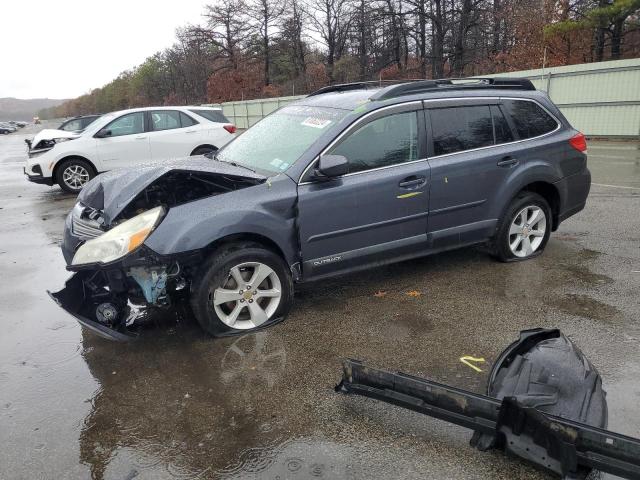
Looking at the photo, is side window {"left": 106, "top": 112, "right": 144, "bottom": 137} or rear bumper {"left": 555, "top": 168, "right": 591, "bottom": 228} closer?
rear bumper {"left": 555, "top": 168, "right": 591, "bottom": 228}

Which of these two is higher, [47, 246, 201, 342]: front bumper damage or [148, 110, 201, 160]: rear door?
[148, 110, 201, 160]: rear door

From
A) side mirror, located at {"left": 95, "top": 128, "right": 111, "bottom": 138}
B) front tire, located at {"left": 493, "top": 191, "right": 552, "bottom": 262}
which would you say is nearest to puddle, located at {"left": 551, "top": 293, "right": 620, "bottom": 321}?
front tire, located at {"left": 493, "top": 191, "right": 552, "bottom": 262}

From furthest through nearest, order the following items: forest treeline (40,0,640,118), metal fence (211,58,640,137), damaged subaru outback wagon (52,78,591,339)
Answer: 1. forest treeline (40,0,640,118)
2. metal fence (211,58,640,137)
3. damaged subaru outback wagon (52,78,591,339)

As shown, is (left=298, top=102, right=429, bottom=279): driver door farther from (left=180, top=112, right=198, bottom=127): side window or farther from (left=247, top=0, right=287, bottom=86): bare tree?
(left=247, top=0, right=287, bottom=86): bare tree

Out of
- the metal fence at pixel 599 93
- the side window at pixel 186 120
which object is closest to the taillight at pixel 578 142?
the side window at pixel 186 120

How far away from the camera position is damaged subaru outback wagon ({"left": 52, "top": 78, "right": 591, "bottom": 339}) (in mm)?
3557

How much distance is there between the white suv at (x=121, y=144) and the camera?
34.2ft

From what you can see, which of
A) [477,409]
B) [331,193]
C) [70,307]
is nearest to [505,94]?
[331,193]

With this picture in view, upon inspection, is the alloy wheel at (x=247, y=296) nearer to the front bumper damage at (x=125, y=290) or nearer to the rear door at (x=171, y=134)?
the front bumper damage at (x=125, y=290)

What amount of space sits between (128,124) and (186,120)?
1204 millimetres

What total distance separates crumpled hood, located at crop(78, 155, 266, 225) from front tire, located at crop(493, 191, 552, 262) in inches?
102

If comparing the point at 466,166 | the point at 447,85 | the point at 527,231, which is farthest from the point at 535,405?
the point at 447,85

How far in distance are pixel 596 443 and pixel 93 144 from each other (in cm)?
1062

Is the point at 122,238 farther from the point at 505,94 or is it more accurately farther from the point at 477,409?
the point at 505,94
